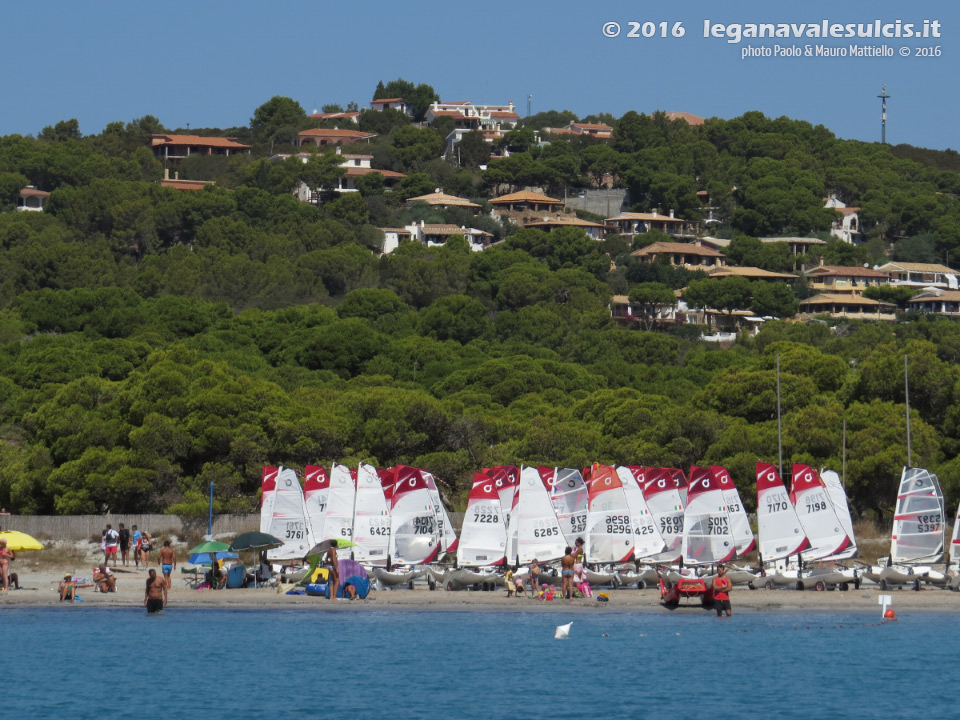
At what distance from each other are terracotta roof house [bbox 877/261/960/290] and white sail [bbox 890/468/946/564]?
85.1 metres

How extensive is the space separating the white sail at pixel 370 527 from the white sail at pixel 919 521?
12489 mm

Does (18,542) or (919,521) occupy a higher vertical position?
(919,521)

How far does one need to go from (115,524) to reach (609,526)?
587 inches

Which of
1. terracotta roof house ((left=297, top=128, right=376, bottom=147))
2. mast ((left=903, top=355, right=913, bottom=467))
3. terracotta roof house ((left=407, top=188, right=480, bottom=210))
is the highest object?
terracotta roof house ((left=297, top=128, right=376, bottom=147))

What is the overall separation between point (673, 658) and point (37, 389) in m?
33.3

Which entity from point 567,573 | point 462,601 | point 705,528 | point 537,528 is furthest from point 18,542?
point 705,528

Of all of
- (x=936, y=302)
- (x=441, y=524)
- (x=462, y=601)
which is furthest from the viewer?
(x=936, y=302)

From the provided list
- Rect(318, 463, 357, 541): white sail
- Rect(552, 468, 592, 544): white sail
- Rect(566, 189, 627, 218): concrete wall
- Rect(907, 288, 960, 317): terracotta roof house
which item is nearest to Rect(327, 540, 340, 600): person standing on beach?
Rect(318, 463, 357, 541): white sail

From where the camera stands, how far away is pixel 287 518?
3831 cm

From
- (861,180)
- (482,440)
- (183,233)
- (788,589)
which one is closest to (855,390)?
(482,440)

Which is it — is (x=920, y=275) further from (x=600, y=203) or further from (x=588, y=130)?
(x=588, y=130)

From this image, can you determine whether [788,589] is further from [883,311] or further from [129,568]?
[883,311]

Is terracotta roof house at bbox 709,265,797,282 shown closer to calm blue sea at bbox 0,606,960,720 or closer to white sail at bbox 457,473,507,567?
white sail at bbox 457,473,507,567

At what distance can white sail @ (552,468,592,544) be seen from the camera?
125 ft
